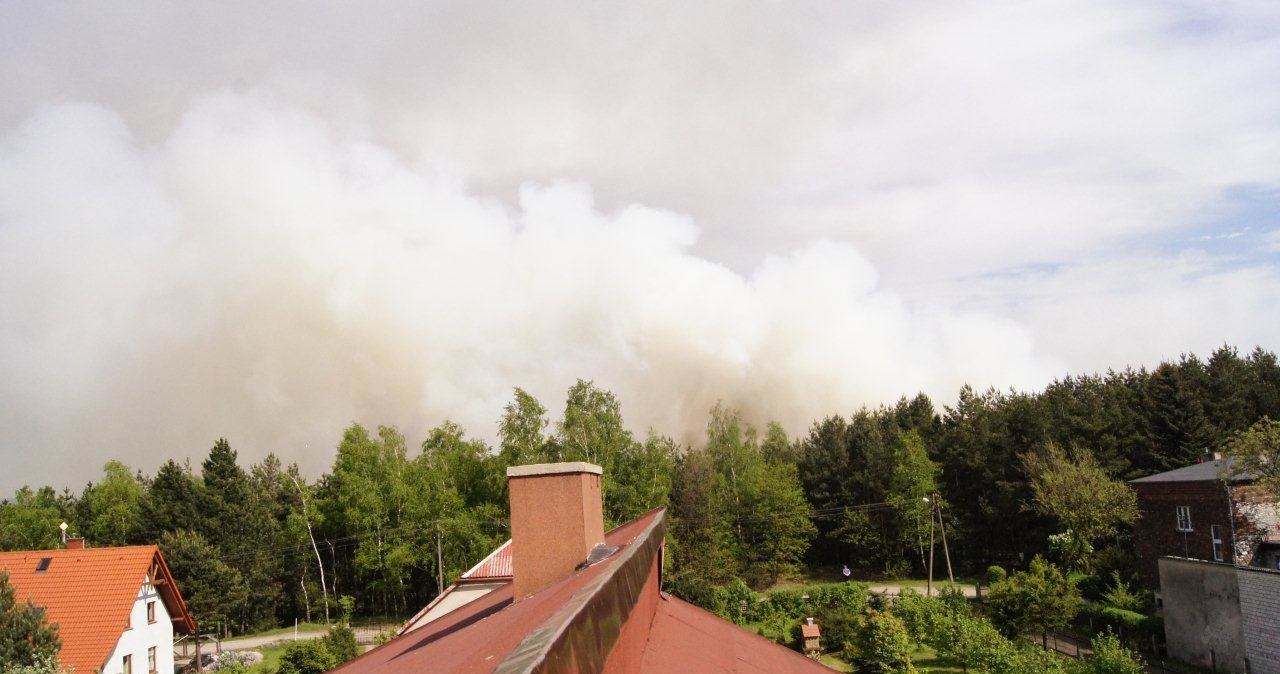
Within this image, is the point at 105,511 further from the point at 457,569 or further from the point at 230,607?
the point at 457,569

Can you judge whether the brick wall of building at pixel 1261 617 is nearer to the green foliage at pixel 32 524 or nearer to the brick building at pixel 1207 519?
the brick building at pixel 1207 519

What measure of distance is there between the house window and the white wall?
39.9m

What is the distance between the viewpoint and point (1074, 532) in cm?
4006

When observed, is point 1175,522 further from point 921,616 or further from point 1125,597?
point 921,616

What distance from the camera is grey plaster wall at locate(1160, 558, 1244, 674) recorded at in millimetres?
26391

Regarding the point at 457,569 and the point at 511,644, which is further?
the point at 457,569

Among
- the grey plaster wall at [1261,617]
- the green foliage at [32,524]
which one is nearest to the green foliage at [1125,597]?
the grey plaster wall at [1261,617]

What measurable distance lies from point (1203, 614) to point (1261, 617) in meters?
3.24

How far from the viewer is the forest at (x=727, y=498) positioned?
43.2 m

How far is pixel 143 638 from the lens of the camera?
27.8 metres

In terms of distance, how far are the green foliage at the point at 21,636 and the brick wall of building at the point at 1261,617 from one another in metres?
34.7

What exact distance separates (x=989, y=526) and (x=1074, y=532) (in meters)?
9.65

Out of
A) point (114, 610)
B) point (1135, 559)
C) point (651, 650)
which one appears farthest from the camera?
point (1135, 559)

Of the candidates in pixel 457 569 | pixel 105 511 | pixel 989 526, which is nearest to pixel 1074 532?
pixel 989 526
